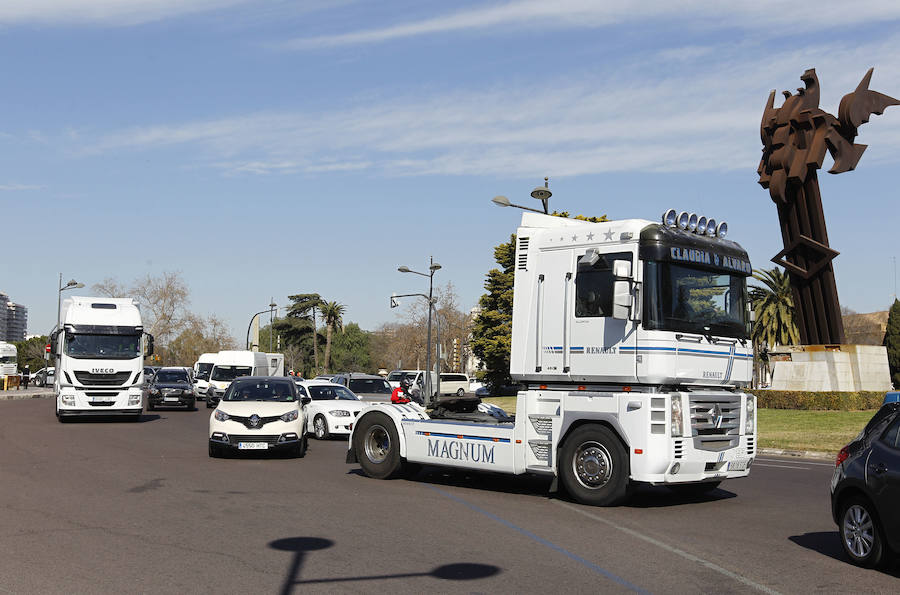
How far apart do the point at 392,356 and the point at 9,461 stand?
9390 cm

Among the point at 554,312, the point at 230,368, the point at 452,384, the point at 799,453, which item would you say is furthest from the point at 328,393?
the point at 452,384

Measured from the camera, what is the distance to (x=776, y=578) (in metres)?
7.27

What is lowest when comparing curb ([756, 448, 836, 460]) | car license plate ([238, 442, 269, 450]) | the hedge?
curb ([756, 448, 836, 460])

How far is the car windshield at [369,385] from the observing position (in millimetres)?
28234

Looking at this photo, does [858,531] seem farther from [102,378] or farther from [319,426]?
[102,378]

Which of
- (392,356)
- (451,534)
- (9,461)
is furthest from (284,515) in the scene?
(392,356)

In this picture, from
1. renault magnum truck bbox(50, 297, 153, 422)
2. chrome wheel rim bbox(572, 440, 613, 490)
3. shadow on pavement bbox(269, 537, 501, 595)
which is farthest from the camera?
renault magnum truck bbox(50, 297, 153, 422)

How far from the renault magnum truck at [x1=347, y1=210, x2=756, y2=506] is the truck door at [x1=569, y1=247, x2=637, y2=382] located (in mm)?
15

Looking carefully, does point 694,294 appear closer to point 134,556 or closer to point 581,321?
point 581,321

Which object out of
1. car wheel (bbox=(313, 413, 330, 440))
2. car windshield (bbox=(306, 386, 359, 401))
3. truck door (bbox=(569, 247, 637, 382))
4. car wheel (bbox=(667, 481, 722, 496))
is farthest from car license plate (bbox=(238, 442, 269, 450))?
car wheel (bbox=(667, 481, 722, 496))

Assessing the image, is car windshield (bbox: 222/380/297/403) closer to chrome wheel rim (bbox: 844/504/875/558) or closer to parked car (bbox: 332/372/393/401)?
parked car (bbox: 332/372/393/401)

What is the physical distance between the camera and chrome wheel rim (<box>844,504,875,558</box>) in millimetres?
7633

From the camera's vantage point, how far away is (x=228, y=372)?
4034 centimetres

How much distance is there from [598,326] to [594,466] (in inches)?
71.1
